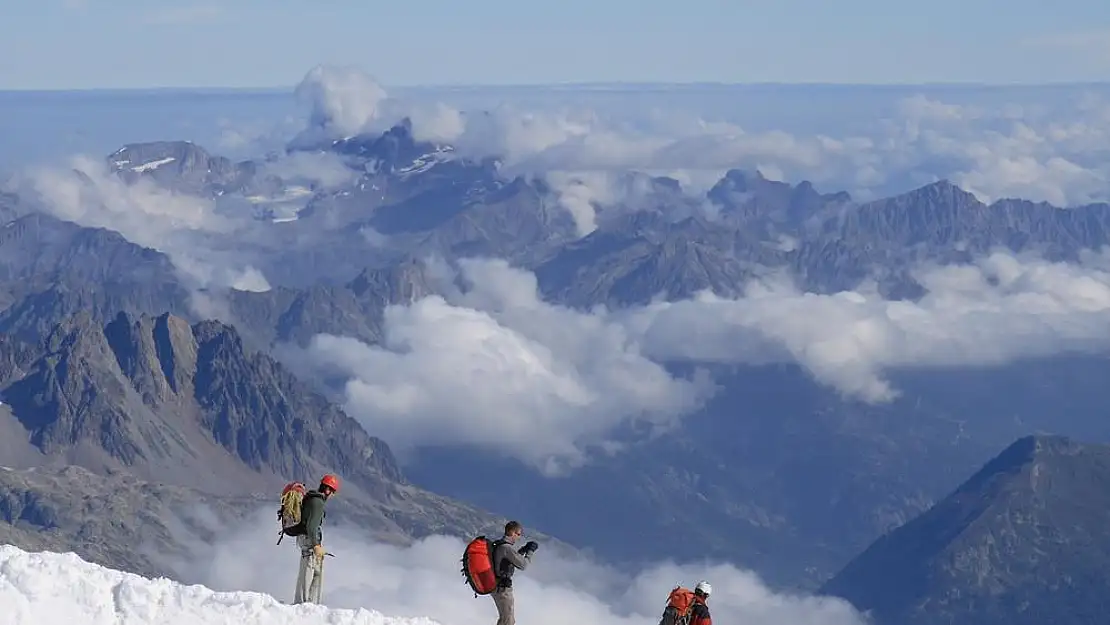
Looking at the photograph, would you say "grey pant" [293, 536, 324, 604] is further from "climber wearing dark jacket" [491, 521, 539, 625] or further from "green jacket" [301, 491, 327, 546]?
"climber wearing dark jacket" [491, 521, 539, 625]

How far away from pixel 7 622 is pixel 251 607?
782 cm

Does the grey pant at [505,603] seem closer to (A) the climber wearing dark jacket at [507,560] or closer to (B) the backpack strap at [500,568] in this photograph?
(A) the climber wearing dark jacket at [507,560]

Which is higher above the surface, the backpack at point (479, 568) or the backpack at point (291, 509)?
the backpack at point (291, 509)

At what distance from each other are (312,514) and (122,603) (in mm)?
6983

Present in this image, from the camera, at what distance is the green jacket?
54.8 metres

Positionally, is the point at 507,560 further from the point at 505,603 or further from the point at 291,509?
the point at 291,509

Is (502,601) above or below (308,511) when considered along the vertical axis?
below

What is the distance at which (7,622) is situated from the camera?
51.0 metres

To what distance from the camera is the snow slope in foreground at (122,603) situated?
5188 cm

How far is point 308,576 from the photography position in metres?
56.3

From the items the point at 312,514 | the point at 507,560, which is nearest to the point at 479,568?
the point at 507,560

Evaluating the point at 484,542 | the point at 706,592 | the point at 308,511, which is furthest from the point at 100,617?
the point at 706,592

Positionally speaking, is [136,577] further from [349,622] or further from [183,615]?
[349,622]

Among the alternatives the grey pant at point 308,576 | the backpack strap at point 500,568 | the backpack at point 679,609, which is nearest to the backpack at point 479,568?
the backpack strap at point 500,568
